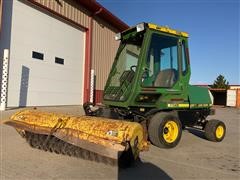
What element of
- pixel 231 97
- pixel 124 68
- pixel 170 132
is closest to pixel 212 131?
pixel 170 132

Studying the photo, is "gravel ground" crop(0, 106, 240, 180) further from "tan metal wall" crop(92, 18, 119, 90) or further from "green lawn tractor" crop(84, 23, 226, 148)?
"tan metal wall" crop(92, 18, 119, 90)

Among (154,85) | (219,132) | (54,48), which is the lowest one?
(219,132)

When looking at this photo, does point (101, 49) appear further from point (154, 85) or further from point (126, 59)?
point (154, 85)

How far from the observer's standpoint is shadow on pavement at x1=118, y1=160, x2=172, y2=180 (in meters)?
4.23

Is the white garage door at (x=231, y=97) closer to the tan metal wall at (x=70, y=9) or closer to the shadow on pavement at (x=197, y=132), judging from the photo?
the tan metal wall at (x=70, y=9)

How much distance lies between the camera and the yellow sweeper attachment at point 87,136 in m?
4.22

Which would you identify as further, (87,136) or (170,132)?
(170,132)

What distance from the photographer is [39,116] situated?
18.0 ft

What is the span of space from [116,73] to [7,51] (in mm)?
5314

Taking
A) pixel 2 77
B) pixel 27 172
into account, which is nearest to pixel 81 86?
pixel 2 77

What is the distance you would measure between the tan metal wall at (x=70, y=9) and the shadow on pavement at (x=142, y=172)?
9.57 metres

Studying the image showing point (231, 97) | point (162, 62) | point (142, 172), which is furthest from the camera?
point (231, 97)

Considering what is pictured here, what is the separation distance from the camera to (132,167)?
15.3 feet

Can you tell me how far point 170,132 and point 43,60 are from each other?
8.19m
